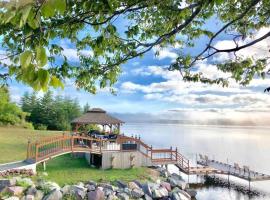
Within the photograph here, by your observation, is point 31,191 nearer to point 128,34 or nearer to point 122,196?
point 122,196

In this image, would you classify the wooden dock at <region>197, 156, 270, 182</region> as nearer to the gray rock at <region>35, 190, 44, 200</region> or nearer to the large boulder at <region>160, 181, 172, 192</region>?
the large boulder at <region>160, 181, 172, 192</region>

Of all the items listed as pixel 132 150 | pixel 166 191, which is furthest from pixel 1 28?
pixel 132 150

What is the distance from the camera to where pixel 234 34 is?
246 inches

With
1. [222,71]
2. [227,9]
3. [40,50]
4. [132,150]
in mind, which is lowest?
[132,150]

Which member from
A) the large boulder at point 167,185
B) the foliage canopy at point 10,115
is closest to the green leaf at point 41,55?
the large boulder at point 167,185

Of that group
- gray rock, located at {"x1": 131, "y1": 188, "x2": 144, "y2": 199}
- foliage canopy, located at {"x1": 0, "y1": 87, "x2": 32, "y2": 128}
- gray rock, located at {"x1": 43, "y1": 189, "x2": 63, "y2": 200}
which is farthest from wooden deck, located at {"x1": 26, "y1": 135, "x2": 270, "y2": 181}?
foliage canopy, located at {"x1": 0, "y1": 87, "x2": 32, "y2": 128}

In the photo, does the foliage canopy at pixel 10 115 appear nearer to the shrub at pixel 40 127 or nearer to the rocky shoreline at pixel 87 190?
the shrub at pixel 40 127

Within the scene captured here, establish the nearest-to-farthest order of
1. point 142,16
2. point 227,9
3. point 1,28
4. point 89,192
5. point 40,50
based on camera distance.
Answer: point 40,50 < point 1,28 < point 142,16 < point 227,9 < point 89,192

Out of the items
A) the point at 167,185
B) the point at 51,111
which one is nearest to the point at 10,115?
the point at 51,111

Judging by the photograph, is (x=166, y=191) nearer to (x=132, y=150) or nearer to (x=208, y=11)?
(x=132, y=150)

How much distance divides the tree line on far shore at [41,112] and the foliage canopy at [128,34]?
30.5 meters

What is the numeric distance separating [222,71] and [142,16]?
2.17 m

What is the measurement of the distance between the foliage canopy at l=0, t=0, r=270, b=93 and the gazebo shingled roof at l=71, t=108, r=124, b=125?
571 inches

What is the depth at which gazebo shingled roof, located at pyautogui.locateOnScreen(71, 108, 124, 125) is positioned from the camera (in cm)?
2053
